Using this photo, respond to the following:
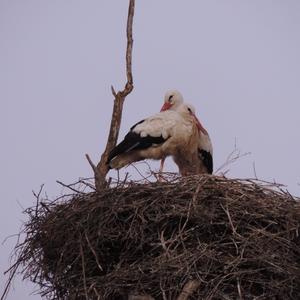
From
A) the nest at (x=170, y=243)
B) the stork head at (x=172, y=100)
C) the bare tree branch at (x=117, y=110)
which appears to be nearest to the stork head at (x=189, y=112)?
the stork head at (x=172, y=100)

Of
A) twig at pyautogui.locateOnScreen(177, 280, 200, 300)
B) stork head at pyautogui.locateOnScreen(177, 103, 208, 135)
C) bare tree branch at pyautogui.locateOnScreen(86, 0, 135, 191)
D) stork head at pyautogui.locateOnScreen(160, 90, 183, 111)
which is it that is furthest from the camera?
stork head at pyautogui.locateOnScreen(160, 90, 183, 111)

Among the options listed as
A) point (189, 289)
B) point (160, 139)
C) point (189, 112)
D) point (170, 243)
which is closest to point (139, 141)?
point (160, 139)

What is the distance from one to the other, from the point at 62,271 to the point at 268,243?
1416mm

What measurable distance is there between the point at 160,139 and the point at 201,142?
19.3 inches

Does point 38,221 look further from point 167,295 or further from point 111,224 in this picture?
point 167,295

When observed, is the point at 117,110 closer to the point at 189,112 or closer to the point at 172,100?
the point at 189,112

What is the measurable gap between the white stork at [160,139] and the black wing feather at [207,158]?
15 centimetres

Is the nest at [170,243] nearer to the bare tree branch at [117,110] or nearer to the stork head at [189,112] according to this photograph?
the bare tree branch at [117,110]

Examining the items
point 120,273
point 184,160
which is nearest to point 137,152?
point 184,160

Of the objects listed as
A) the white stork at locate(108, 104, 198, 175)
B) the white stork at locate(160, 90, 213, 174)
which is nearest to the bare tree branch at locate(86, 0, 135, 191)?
the white stork at locate(108, 104, 198, 175)

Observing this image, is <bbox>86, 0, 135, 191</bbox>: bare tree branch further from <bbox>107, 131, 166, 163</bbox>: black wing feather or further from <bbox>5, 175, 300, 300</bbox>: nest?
<bbox>5, 175, 300, 300</bbox>: nest

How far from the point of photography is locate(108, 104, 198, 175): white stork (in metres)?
7.45

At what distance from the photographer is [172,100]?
26.8 ft

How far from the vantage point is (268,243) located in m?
5.59
